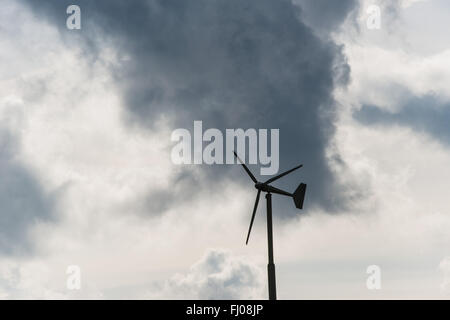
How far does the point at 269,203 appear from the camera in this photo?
7606cm

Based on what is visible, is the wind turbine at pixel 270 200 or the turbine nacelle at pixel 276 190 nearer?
the wind turbine at pixel 270 200

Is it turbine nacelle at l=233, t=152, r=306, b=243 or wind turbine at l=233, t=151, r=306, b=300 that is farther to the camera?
turbine nacelle at l=233, t=152, r=306, b=243
